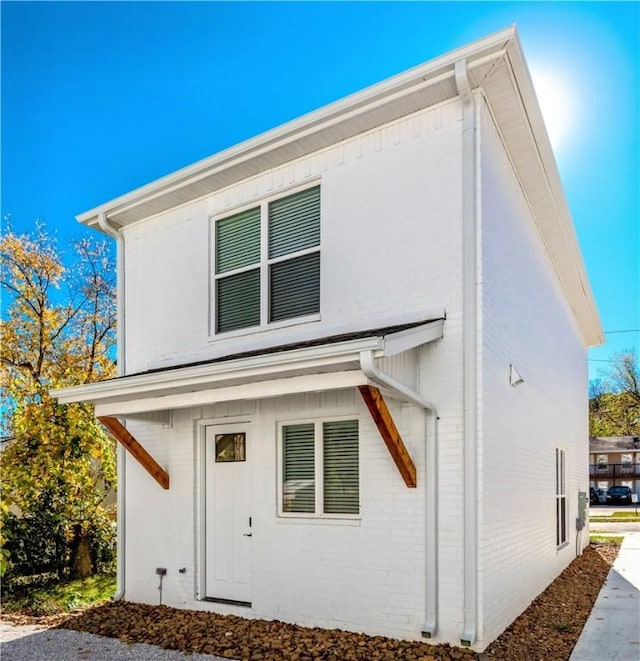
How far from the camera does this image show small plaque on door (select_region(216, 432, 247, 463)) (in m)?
7.66

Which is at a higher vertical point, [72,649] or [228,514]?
[228,514]

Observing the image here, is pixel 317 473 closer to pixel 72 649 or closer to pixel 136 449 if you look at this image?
pixel 136 449

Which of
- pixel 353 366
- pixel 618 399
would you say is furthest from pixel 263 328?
pixel 618 399

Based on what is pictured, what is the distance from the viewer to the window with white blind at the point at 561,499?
34.4 feet

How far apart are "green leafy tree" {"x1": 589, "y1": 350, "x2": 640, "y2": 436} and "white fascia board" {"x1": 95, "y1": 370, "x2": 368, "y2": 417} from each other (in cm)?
4384

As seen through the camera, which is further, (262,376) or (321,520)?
(321,520)

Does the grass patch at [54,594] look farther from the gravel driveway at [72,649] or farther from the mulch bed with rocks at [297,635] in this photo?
the gravel driveway at [72,649]

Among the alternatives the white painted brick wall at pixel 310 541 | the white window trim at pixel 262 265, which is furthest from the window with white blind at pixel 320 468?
the white window trim at pixel 262 265

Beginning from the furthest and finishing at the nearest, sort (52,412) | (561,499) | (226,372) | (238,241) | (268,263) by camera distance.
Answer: (561,499)
(52,412)
(238,241)
(268,263)
(226,372)

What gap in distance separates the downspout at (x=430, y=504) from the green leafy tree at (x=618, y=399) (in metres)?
43.2

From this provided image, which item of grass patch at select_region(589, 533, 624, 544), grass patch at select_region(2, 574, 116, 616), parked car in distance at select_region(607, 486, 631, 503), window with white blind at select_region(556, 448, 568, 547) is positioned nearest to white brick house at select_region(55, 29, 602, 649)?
grass patch at select_region(2, 574, 116, 616)

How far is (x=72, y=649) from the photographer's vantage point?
626 cm

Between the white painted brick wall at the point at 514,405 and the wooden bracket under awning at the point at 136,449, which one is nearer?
the white painted brick wall at the point at 514,405

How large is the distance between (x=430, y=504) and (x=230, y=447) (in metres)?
2.85
